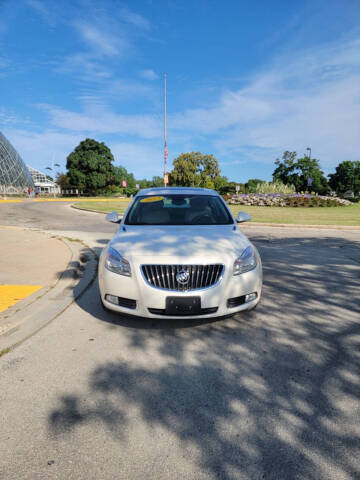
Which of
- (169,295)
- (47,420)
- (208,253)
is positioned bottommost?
(47,420)

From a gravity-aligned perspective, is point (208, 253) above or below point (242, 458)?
above

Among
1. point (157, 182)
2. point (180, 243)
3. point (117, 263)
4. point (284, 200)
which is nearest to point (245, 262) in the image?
point (180, 243)

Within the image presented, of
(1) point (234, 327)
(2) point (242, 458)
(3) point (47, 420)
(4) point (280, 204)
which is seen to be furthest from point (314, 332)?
(4) point (280, 204)

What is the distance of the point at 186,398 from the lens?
2.26m

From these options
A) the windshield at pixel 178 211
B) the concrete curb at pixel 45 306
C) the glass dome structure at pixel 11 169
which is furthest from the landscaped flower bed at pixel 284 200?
the glass dome structure at pixel 11 169

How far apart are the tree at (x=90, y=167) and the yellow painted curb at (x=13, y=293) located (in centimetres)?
6158

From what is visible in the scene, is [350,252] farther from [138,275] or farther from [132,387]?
[132,387]

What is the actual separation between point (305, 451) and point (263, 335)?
148 cm

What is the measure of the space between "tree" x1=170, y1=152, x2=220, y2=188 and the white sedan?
2515 inches

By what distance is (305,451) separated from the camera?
180cm

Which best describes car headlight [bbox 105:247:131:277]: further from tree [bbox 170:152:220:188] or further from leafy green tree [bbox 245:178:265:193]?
tree [bbox 170:152:220:188]

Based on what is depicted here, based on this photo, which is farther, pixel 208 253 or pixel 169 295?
pixel 208 253

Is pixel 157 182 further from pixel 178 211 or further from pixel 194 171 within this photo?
pixel 178 211

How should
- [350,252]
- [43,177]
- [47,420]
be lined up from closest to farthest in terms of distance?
[47,420], [350,252], [43,177]
